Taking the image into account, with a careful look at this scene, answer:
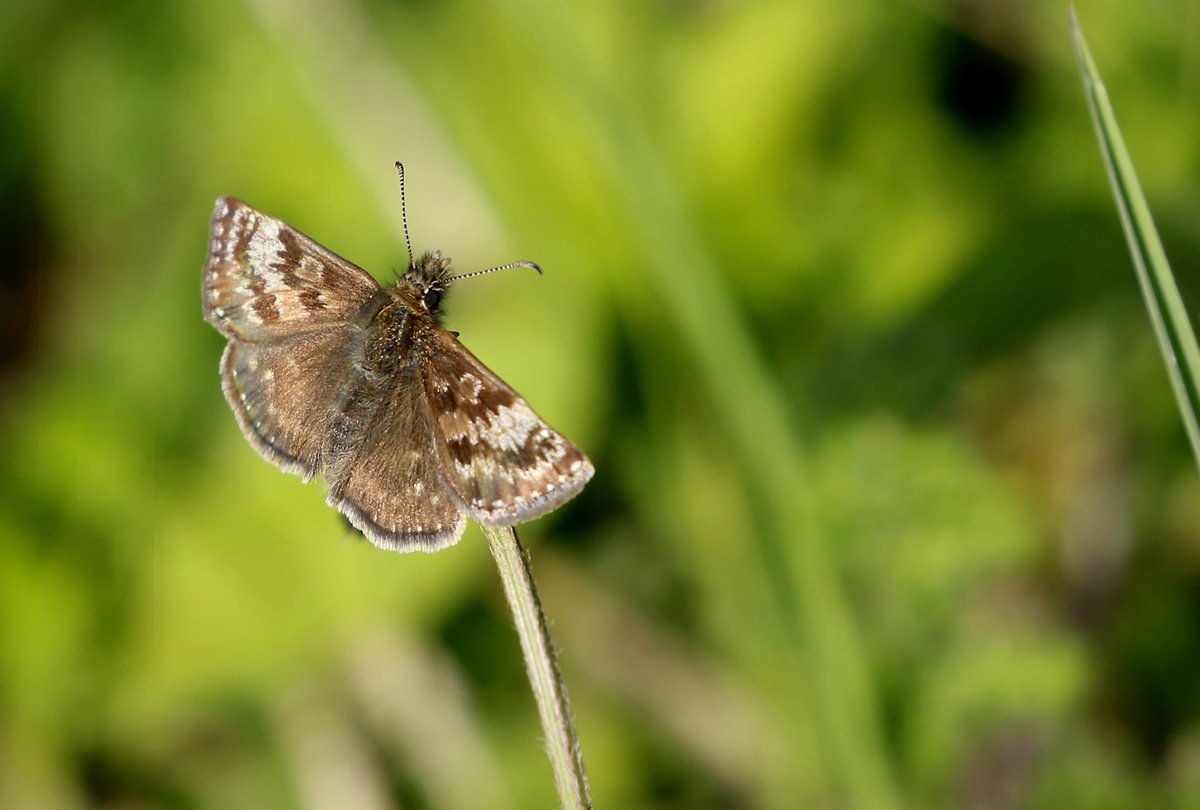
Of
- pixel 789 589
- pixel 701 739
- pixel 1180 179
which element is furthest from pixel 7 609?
pixel 1180 179

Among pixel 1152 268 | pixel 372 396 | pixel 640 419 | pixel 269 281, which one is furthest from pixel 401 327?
pixel 640 419

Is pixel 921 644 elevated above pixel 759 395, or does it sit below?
below

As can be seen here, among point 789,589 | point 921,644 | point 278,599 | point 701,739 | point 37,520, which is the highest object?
point 37,520

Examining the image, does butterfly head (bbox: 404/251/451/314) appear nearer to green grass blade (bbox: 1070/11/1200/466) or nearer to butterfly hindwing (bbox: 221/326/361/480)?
butterfly hindwing (bbox: 221/326/361/480)

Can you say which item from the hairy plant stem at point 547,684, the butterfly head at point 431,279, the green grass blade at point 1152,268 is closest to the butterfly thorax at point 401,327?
the butterfly head at point 431,279

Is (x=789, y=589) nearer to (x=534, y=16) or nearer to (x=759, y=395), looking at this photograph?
(x=759, y=395)

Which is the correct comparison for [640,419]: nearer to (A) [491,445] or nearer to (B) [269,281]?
(B) [269,281]
